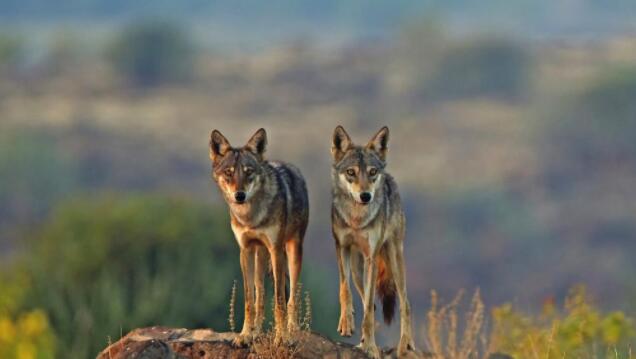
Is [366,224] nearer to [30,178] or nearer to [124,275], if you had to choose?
[124,275]

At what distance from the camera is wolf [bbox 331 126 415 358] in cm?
1195

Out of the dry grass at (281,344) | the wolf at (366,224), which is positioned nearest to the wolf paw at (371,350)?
the wolf at (366,224)

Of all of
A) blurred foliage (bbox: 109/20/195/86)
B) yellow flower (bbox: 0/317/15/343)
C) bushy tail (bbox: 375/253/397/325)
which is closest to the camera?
bushy tail (bbox: 375/253/397/325)

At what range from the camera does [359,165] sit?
39.1 feet

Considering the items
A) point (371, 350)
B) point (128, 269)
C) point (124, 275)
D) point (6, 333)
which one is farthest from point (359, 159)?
point (128, 269)

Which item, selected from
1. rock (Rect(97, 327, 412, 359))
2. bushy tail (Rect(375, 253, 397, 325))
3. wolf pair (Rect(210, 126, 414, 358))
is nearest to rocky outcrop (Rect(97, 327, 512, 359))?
rock (Rect(97, 327, 412, 359))

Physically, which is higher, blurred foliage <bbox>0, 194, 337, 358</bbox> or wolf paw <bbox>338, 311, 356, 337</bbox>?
blurred foliage <bbox>0, 194, 337, 358</bbox>

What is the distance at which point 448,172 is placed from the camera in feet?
319

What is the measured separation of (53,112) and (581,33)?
237 ft

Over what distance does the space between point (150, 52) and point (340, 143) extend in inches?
4264

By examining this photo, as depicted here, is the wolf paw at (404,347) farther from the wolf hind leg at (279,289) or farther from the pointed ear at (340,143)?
the pointed ear at (340,143)

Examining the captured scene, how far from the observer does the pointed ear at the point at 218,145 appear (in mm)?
12055

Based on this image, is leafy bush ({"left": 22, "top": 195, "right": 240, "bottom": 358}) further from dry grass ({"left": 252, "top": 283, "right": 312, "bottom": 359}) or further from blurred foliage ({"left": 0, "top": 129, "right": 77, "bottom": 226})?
blurred foliage ({"left": 0, "top": 129, "right": 77, "bottom": 226})

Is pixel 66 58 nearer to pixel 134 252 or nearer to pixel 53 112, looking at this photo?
pixel 53 112
